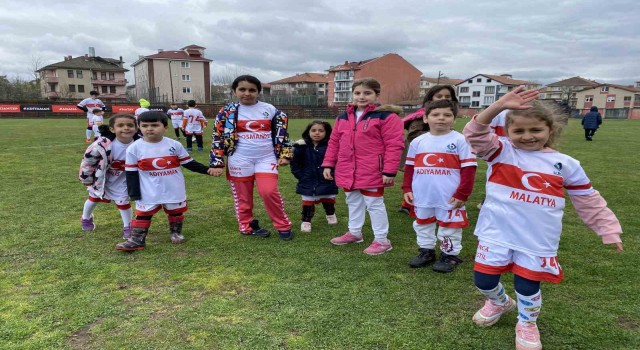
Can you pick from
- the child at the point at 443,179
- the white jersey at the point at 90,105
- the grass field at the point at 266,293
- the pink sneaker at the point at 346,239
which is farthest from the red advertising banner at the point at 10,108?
the child at the point at 443,179

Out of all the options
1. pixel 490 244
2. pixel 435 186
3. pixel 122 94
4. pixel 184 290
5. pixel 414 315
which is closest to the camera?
pixel 490 244

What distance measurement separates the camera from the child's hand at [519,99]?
224cm

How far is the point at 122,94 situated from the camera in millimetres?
73375

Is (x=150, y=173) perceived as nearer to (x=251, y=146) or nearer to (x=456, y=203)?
(x=251, y=146)

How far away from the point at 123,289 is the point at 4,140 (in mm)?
16254

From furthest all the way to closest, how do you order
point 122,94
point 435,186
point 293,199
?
point 122,94 → point 293,199 → point 435,186

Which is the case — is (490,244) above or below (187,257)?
above

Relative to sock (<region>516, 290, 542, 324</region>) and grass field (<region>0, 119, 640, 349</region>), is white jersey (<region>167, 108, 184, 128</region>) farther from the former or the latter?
sock (<region>516, 290, 542, 324</region>)

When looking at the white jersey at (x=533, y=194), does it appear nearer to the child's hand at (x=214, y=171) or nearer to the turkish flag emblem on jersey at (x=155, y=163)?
the child's hand at (x=214, y=171)

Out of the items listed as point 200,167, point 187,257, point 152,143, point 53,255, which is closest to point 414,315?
point 187,257

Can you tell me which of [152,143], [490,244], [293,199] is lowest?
[293,199]

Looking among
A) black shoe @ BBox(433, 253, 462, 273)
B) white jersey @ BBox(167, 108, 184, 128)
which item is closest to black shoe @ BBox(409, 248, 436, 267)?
black shoe @ BBox(433, 253, 462, 273)

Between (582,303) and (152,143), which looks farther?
(152,143)

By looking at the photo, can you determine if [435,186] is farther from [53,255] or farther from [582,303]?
[53,255]
